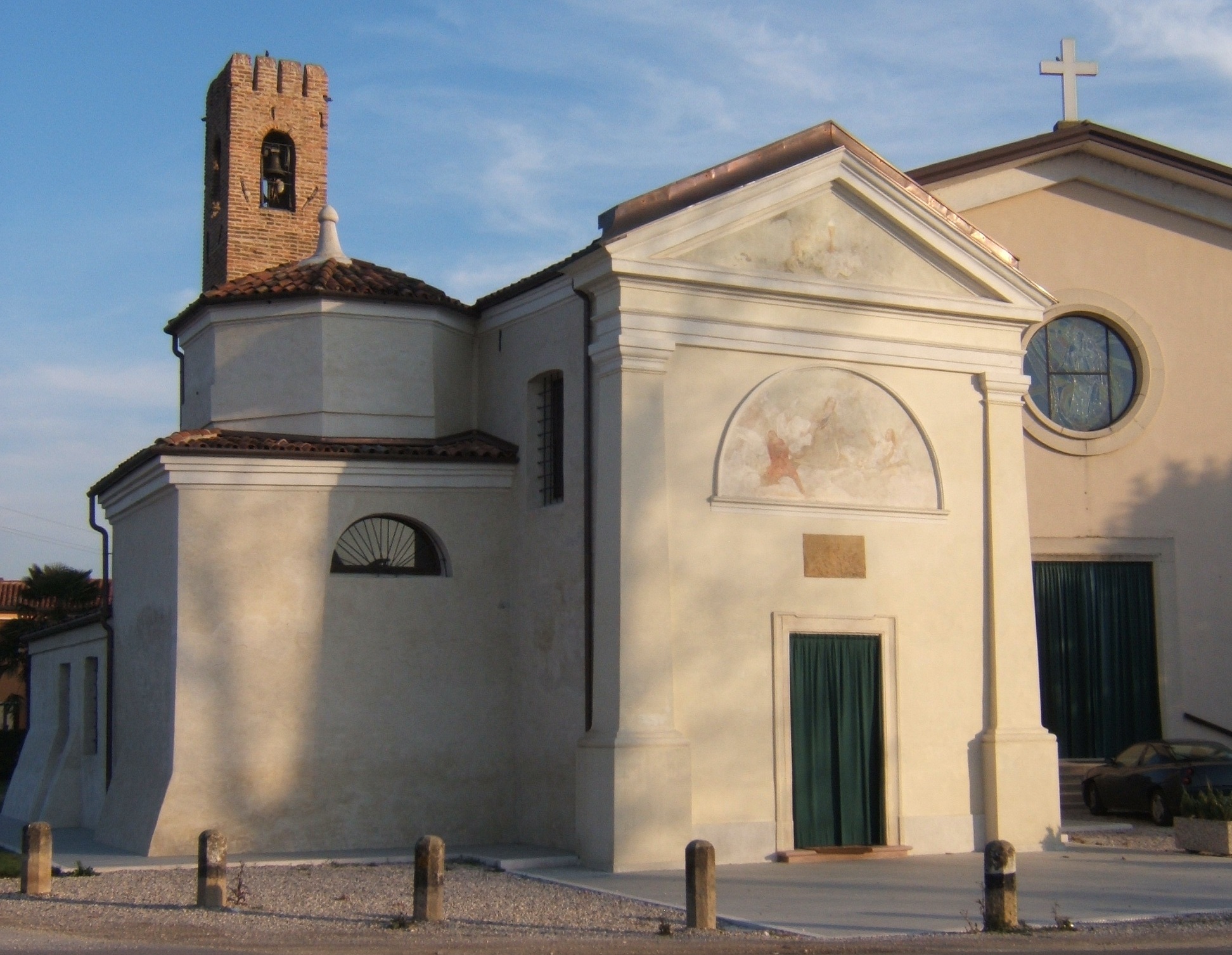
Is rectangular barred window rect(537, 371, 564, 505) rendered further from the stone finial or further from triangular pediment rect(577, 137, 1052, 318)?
the stone finial

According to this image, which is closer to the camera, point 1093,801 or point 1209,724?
point 1093,801

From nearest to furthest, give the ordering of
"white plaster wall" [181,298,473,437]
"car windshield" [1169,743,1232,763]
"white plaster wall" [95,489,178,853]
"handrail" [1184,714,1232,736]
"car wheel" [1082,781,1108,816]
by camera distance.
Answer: "white plaster wall" [95,489,178,853] → "white plaster wall" [181,298,473,437] → "car windshield" [1169,743,1232,763] → "car wheel" [1082,781,1108,816] → "handrail" [1184,714,1232,736]

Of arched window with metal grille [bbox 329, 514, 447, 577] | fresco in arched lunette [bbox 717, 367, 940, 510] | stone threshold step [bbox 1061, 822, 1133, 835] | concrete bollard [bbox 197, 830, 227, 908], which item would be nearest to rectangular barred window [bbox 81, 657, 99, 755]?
arched window with metal grille [bbox 329, 514, 447, 577]

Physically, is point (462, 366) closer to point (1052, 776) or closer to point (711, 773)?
point (711, 773)

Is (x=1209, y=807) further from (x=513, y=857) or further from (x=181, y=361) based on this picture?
(x=181, y=361)

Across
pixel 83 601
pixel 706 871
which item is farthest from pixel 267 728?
pixel 83 601

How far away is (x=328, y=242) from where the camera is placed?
19.1 meters

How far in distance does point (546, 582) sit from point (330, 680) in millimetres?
2501

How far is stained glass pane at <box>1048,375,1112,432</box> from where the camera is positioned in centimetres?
2003

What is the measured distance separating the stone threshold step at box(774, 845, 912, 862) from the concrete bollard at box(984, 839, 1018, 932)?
434 centimetres

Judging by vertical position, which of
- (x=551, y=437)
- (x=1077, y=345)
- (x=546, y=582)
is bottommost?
(x=546, y=582)

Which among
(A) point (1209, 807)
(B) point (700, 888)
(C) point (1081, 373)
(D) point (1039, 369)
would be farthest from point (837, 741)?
(C) point (1081, 373)

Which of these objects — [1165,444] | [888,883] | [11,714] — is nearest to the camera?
[888,883]

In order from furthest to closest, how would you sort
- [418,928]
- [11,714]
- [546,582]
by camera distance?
[11,714], [546,582], [418,928]
